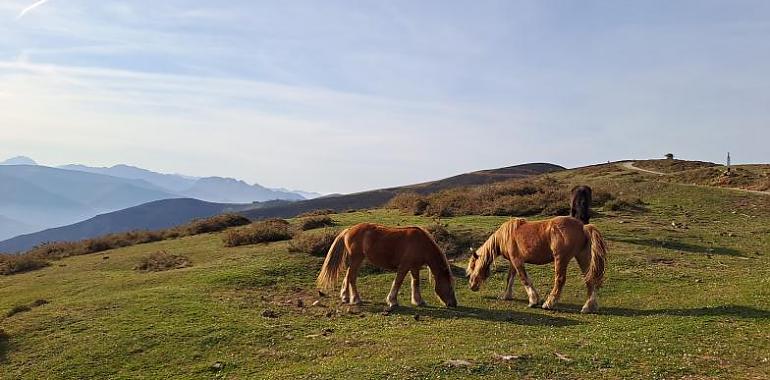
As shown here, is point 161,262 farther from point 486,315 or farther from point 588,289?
point 588,289

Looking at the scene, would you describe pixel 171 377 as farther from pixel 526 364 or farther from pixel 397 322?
pixel 526 364

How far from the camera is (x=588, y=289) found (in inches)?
534

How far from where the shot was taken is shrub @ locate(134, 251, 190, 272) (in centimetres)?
2116

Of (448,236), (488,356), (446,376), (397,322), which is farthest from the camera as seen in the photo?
(448,236)

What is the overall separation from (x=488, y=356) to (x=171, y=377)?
5.69 meters

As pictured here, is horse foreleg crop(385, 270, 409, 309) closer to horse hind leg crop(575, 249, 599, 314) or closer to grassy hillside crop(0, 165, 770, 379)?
grassy hillside crop(0, 165, 770, 379)

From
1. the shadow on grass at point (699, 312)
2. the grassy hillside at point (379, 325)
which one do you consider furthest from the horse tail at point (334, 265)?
the shadow on grass at point (699, 312)

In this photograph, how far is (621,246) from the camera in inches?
810

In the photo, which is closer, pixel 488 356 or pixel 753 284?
pixel 488 356

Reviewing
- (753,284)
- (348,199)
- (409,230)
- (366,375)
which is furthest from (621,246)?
(348,199)

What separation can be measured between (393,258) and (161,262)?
11357mm

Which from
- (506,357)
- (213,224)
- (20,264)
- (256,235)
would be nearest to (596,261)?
(506,357)

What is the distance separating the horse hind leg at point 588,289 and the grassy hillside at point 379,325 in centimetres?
35

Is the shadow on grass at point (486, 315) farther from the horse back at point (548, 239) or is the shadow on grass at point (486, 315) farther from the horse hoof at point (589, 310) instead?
the horse back at point (548, 239)
